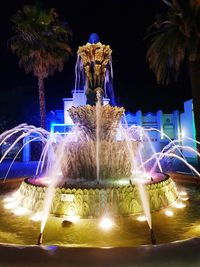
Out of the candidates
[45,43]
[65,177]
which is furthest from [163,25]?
[65,177]

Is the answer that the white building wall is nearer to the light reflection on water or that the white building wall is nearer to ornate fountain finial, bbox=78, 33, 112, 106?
ornate fountain finial, bbox=78, 33, 112, 106

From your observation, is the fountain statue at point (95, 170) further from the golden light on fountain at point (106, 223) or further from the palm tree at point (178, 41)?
the palm tree at point (178, 41)

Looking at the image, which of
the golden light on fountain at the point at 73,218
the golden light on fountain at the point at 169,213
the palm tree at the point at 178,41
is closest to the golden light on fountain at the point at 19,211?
the golden light on fountain at the point at 73,218

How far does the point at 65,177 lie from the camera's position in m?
9.97

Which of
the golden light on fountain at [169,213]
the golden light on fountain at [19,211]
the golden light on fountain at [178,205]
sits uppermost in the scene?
the golden light on fountain at [178,205]

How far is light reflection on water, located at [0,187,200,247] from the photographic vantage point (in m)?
5.63

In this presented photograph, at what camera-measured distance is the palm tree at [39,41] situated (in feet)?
83.0

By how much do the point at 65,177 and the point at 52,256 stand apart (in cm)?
701

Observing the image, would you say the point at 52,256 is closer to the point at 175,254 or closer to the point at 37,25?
the point at 175,254

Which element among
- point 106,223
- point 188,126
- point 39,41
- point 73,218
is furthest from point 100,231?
point 188,126

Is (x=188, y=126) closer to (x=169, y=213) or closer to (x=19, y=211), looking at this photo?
(x=169, y=213)

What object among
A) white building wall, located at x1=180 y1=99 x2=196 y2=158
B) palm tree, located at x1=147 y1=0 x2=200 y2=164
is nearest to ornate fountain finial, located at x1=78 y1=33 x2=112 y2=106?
palm tree, located at x1=147 y1=0 x2=200 y2=164

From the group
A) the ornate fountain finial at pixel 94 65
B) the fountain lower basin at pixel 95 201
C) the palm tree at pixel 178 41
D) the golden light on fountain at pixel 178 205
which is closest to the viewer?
the fountain lower basin at pixel 95 201

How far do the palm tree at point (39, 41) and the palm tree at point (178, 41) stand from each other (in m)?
9.41
